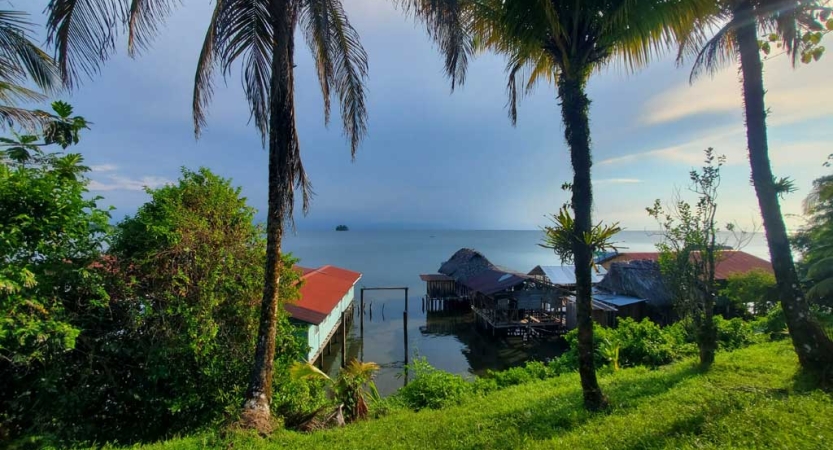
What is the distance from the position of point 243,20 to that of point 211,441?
5834 mm

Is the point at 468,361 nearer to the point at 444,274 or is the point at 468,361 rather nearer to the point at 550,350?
the point at 550,350

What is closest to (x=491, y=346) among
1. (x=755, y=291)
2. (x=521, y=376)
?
(x=521, y=376)

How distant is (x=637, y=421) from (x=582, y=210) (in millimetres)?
2619

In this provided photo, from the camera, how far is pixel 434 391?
7066 mm

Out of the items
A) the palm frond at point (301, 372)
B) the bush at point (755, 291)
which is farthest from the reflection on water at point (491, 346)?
the palm frond at point (301, 372)

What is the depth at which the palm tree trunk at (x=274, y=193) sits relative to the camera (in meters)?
5.00

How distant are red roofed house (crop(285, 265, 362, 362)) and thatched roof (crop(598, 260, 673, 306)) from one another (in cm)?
1622

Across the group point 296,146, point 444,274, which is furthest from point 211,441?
point 444,274

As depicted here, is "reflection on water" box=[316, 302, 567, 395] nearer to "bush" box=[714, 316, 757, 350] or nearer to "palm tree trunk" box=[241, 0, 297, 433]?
"bush" box=[714, 316, 757, 350]

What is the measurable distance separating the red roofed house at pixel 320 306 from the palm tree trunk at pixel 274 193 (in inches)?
121

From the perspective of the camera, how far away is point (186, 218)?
18.0 ft

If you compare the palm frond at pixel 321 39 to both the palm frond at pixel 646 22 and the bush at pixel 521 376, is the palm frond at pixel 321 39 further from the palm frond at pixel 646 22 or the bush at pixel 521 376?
the bush at pixel 521 376

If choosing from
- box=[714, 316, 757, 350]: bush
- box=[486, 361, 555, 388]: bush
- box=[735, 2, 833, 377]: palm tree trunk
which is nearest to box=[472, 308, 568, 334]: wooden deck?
box=[714, 316, 757, 350]: bush

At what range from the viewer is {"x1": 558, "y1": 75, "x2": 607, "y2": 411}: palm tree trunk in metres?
A: 4.50
